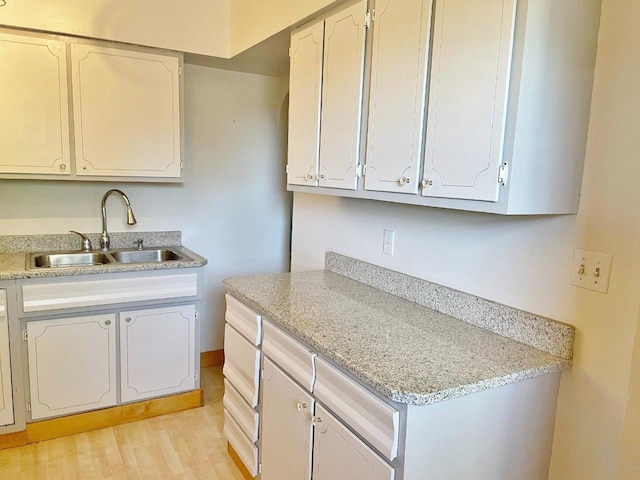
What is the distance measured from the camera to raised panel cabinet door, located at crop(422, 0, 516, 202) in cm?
124

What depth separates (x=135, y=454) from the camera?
7.73 ft

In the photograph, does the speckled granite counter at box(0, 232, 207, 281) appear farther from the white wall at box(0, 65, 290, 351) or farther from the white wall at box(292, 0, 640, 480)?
the white wall at box(292, 0, 640, 480)

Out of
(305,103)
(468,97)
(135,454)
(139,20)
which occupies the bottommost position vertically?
(135,454)

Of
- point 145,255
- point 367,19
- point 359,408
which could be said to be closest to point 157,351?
point 145,255

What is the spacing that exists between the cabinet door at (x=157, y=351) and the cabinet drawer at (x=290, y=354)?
103 centimetres

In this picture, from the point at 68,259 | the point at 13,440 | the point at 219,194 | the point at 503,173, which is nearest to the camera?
the point at 503,173

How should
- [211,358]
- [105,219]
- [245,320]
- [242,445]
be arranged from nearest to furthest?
[245,320] → [242,445] → [105,219] → [211,358]

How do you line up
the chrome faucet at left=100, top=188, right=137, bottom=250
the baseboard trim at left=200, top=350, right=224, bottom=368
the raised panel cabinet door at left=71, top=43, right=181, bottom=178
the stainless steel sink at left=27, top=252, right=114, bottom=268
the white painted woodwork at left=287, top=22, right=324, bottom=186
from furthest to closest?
the baseboard trim at left=200, top=350, right=224, bottom=368, the chrome faucet at left=100, top=188, right=137, bottom=250, the stainless steel sink at left=27, top=252, right=114, bottom=268, the raised panel cabinet door at left=71, top=43, right=181, bottom=178, the white painted woodwork at left=287, top=22, right=324, bottom=186

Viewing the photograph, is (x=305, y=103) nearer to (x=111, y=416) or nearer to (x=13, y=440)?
(x=111, y=416)

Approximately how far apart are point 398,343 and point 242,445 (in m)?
1.12

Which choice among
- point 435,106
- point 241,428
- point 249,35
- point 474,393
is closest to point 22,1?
point 249,35

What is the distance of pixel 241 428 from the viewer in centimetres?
213

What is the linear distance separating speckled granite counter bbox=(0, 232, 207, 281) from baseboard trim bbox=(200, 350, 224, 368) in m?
0.89

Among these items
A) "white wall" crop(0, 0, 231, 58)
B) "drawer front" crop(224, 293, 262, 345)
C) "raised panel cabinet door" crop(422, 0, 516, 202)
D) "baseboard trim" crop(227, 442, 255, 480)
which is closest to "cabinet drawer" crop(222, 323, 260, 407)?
"drawer front" crop(224, 293, 262, 345)
